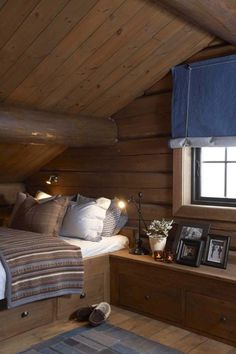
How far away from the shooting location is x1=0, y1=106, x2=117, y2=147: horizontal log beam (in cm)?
353

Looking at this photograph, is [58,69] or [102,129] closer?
[58,69]

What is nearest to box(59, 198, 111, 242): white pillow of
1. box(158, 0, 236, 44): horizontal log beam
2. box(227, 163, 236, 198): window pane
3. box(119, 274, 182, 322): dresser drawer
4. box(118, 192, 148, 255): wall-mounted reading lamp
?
box(118, 192, 148, 255): wall-mounted reading lamp

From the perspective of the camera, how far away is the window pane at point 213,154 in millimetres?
3646

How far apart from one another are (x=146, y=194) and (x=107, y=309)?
1.22 meters

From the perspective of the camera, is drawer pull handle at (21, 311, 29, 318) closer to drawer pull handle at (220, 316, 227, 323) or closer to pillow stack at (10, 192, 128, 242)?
pillow stack at (10, 192, 128, 242)

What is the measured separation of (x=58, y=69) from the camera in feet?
10.9

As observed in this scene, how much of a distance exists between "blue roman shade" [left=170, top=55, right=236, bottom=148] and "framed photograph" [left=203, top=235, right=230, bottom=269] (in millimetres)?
818

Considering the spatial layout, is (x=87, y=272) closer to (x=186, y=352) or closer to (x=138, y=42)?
(x=186, y=352)

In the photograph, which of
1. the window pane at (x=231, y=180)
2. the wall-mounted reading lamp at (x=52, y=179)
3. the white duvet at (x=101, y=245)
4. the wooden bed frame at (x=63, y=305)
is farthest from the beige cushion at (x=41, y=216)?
the window pane at (x=231, y=180)

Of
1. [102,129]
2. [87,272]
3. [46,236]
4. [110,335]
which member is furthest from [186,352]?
[102,129]

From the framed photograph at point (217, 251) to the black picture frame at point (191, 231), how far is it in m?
0.08

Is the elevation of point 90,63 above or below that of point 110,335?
above

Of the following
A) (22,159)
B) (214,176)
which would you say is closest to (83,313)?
(214,176)

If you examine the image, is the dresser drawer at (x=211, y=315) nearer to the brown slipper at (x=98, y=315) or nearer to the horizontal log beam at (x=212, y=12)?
the brown slipper at (x=98, y=315)
